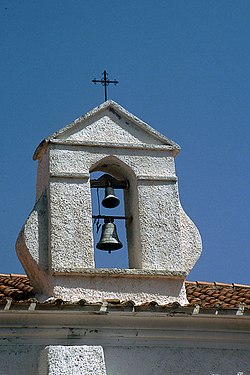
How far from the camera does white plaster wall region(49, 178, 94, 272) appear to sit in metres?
10.2

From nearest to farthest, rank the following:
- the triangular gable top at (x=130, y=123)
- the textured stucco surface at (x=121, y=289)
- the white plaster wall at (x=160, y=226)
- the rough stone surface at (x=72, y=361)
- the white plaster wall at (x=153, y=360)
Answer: the rough stone surface at (x=72, y=361) < the white plaster wall at (x=153, y=360) < the textured stucco surface at (x=121, y=289) < the white plaster wall at (x=160, y=226) < the triangular gable top at (x=130, y=123)

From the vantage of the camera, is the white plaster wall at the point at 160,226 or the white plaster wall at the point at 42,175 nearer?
the white plaster wall at the point at 160,226

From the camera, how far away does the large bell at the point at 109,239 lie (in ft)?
35.3

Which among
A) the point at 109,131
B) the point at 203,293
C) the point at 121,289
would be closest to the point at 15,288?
the point at 121,289

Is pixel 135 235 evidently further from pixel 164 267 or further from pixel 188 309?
pixel 188 309

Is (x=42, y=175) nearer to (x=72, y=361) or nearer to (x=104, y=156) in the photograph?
(x=104, y=156)

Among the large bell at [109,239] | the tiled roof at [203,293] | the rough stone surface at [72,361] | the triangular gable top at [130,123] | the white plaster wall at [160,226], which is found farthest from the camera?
the triangular gable top at [130,123]

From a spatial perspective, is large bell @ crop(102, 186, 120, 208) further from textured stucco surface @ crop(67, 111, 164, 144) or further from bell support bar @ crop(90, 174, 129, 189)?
textured stucco surface @ crop(67, 111, 164, 144)

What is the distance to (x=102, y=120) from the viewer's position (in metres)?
11.2

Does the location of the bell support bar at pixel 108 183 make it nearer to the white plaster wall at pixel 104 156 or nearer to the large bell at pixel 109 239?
the white plaster wall at pixel 104 156

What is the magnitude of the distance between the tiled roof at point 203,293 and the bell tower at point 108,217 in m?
0.27

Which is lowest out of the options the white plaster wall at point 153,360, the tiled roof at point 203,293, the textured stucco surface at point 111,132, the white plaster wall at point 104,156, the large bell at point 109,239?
the white plaster wall at point 153,360

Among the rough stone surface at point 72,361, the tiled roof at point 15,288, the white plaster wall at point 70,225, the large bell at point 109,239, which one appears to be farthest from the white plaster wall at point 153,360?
the large bell at point 109,239

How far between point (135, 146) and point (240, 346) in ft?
8.77
